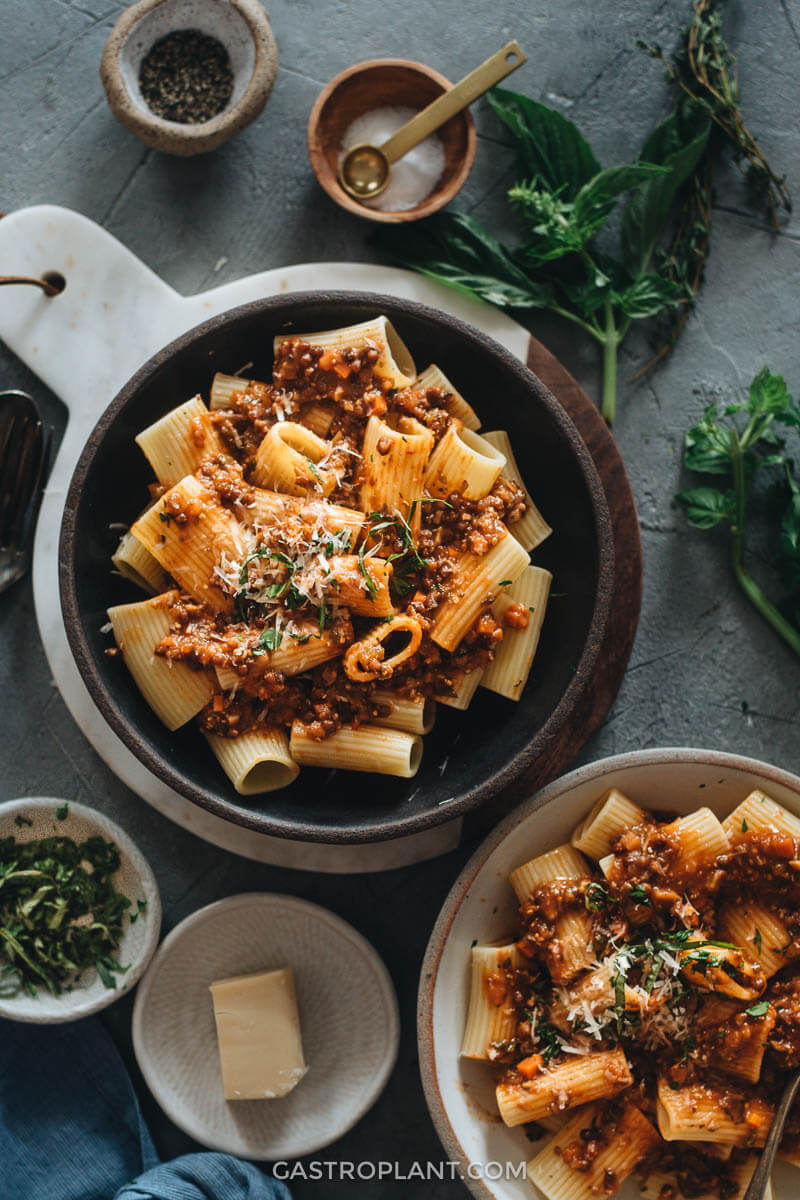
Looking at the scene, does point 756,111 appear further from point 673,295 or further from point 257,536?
point 257,536

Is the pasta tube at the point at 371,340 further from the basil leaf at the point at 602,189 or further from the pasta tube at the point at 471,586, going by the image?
the basil leaf at the point at 602,189

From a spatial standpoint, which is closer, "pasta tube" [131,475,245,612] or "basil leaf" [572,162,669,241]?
"pasta tube" [131,475,245,612]

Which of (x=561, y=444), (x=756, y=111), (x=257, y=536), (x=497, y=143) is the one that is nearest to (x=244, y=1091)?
(x=257, y=536)

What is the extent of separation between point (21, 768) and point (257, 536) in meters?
1.44

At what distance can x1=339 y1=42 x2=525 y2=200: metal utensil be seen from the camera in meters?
3.05

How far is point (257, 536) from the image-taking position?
2596mm

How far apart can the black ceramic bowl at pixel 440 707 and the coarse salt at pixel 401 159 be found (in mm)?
703

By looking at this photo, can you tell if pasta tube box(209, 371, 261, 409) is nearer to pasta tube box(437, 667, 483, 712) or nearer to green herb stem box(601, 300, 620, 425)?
pasta tube box(437, 667, 483, 712)

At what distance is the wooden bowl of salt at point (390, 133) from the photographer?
10.3 feet

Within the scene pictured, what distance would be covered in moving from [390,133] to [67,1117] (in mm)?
3613

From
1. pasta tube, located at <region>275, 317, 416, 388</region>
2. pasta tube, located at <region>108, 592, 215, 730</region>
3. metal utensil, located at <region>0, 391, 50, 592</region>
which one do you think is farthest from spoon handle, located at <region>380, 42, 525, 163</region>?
pasta tube, located at <region>108, 592, 215, 730</region>

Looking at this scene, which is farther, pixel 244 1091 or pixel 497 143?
pixel 497 143

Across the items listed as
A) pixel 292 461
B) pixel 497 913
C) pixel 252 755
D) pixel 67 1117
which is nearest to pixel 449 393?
pixel 292 461

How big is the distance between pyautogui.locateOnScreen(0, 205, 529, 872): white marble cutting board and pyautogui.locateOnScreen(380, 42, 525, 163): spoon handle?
17.1 inches
